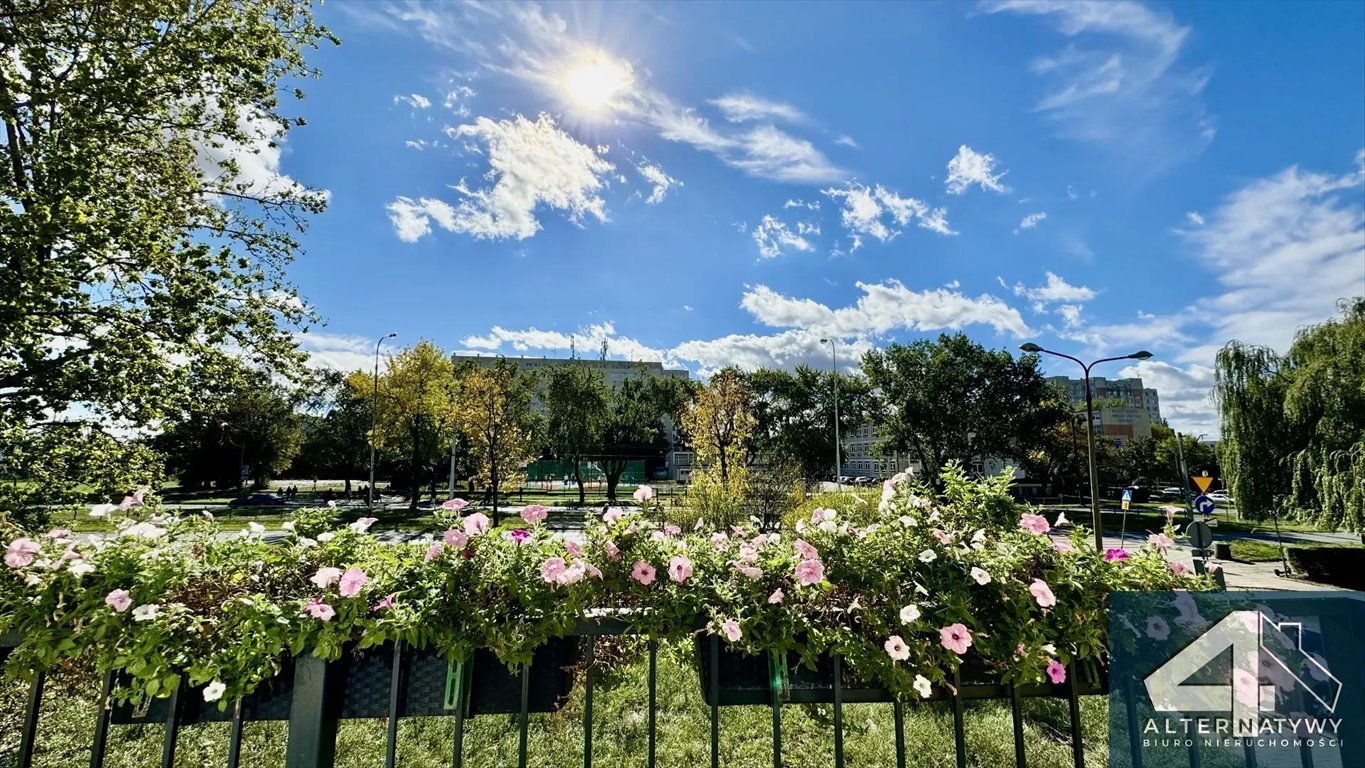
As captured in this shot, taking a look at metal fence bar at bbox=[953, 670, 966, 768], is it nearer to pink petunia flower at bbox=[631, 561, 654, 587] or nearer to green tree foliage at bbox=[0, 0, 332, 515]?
pink petunia flower at bbox=[631, 561, 654, 587]

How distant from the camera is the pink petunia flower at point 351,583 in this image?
1.56 metres

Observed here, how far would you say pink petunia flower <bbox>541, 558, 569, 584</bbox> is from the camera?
168 centimetres

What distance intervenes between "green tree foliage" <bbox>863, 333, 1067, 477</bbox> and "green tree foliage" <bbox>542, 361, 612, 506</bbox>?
17.8 meters

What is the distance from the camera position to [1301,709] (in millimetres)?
1732

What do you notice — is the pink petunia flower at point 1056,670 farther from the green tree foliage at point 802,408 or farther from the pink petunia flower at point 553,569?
the green tree foliage at point 802,408

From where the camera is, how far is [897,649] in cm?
168

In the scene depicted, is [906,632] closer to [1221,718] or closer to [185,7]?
[1221,718]

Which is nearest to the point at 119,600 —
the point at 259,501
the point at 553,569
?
the point at 553,569

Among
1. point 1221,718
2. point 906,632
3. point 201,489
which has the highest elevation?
point 906,632

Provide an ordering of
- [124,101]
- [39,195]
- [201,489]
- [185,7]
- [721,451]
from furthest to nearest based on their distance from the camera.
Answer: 1. [201,489]
2. [721,451]
3. [185,7]
4. [124,101]
5. [39,195]

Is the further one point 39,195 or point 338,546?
point 39,195

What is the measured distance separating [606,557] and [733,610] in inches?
17.4

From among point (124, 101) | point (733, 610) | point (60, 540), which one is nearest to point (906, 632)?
point (733, 610)

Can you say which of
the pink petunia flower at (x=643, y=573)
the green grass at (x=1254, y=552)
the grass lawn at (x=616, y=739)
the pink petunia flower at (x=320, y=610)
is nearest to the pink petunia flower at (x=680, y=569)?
the pink petunia flower at (x=643, y=573)
